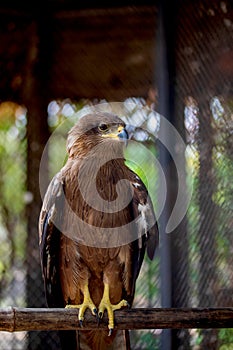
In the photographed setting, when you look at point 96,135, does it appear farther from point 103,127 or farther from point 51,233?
point 51,233

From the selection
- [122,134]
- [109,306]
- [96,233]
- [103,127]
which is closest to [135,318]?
[109,306]

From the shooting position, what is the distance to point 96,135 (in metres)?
3.36

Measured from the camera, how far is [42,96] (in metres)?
4.09

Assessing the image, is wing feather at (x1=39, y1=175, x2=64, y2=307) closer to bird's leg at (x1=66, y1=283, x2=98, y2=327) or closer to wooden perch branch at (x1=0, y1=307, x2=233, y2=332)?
bird's leg at (x1=66, y1=283, x2=98, y2=327)

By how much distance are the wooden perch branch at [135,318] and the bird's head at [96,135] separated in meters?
0.88

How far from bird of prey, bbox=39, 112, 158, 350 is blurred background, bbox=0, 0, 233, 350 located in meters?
0.46

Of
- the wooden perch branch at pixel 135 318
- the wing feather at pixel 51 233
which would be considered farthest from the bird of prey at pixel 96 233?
the wooden perch branch at pixel 135 318

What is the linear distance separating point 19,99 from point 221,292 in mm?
1704

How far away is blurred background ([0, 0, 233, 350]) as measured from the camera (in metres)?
3.44

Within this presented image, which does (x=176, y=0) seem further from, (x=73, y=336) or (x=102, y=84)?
(x=73, y=336)

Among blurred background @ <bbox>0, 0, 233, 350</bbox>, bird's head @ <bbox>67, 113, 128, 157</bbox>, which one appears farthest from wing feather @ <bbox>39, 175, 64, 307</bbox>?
blurred background @ <bbox>0, 0, 233, 350</bbox>

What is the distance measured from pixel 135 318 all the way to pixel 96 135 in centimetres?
102

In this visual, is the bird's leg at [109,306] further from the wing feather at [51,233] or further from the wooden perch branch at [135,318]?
the wing feather at [51,233]

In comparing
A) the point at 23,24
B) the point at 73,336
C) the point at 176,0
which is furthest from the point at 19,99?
the point at 73,336
